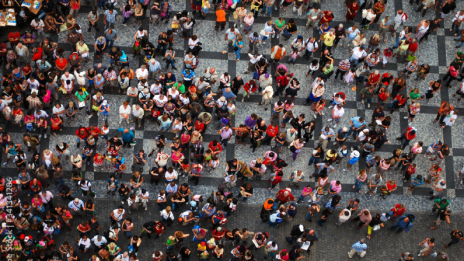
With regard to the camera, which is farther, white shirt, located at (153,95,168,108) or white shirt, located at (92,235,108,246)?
white shirt, located at (153,95,168,108)

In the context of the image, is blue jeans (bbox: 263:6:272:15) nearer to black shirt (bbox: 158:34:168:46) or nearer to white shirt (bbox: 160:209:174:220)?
black shirt (bbox: 158:34:168:46)

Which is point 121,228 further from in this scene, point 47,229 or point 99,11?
point 99,11

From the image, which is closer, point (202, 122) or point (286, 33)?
point (202, 122)

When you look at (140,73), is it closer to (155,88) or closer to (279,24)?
(155,88)

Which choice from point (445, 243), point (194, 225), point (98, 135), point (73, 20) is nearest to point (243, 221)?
point (194, 225)

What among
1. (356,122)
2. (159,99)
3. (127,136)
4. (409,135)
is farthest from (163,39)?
(409,135)

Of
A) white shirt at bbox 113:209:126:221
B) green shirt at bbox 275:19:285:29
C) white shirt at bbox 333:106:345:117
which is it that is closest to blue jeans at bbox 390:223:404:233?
white shirt at bbox 333:106:345:117

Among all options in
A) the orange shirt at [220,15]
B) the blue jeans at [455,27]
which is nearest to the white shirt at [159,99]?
the orange shirt at [220,15]
